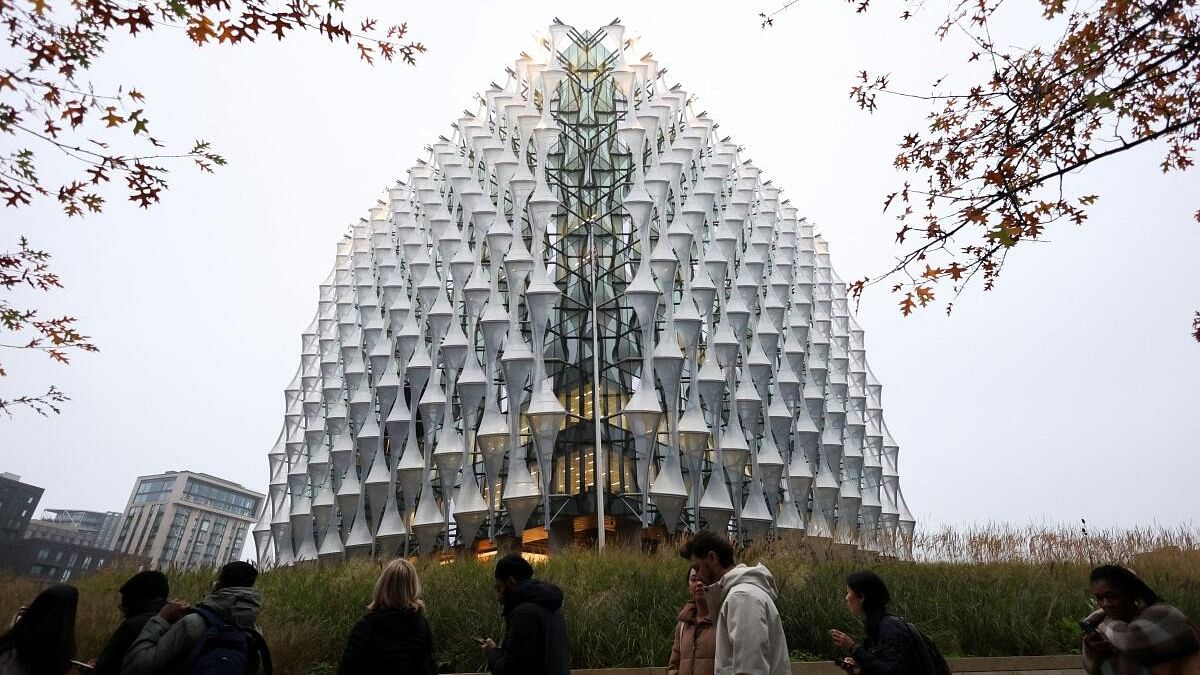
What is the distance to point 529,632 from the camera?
16.4 ft

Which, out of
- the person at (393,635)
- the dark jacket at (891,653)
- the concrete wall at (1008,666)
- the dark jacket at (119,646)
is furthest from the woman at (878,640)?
the concrete wall at (1008,666)

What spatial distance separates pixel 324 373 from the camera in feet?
126

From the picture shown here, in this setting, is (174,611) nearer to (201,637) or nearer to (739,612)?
(201,637)

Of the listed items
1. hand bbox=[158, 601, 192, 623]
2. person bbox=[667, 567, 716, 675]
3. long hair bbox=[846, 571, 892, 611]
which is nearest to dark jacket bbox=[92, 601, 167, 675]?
hand bbox=[158, 601, 192, 623]

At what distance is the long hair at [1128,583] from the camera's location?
202 inches

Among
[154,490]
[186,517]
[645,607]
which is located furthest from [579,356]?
[154,490]

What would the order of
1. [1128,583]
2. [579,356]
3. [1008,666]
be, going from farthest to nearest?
[579,356], [1008,666], [1128,583]

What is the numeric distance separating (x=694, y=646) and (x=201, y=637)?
301 centimetres

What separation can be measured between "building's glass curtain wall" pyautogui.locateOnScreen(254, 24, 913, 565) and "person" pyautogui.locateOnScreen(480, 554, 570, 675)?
22363 mm

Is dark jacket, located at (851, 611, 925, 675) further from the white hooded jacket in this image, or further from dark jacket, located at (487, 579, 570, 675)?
dark jacket, located at (487, 579, 570, 675)

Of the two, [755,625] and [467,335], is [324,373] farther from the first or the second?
[755,625]

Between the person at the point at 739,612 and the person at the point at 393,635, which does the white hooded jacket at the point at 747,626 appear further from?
the person at the point at 393,635

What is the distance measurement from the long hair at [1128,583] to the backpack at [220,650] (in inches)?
201

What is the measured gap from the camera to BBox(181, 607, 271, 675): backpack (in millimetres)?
4578
